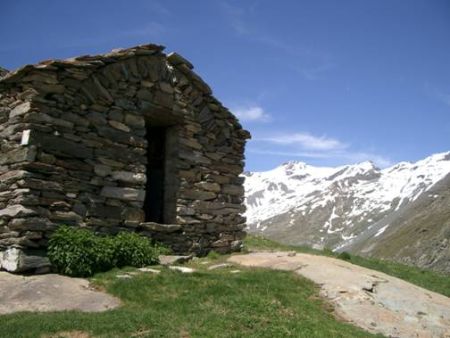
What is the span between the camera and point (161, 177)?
703 inches

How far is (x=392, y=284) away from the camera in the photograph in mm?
14055

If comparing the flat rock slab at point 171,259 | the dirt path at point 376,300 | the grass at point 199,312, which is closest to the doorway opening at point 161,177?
the flat rock slab at point 171,259

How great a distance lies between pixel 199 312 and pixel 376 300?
500 centimetres

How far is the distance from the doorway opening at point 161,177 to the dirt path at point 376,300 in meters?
3.17

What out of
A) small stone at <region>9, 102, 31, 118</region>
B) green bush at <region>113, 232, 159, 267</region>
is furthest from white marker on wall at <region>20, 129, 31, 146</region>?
green bush at <region>113, 232, 159, 267</region>

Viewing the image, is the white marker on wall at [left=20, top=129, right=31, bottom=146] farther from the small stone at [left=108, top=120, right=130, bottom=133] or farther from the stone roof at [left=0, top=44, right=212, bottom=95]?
the small stone at [left=108, top=120, right=130, bottom=133]

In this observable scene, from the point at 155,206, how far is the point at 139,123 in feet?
11.5

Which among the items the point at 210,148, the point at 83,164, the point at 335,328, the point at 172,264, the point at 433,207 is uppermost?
the point at 433,207

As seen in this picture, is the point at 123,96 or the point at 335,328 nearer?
the point at 335,328

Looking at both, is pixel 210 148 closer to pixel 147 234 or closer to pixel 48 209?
pixel 147 234

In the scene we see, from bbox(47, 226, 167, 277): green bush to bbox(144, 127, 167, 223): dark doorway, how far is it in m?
3.38

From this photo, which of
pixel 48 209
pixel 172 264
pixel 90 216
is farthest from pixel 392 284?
pixel 48 209

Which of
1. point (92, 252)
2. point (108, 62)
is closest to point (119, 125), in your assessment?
point (108, 62)

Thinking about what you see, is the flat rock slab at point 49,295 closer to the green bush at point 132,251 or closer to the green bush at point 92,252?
the green bush at point 92,252
